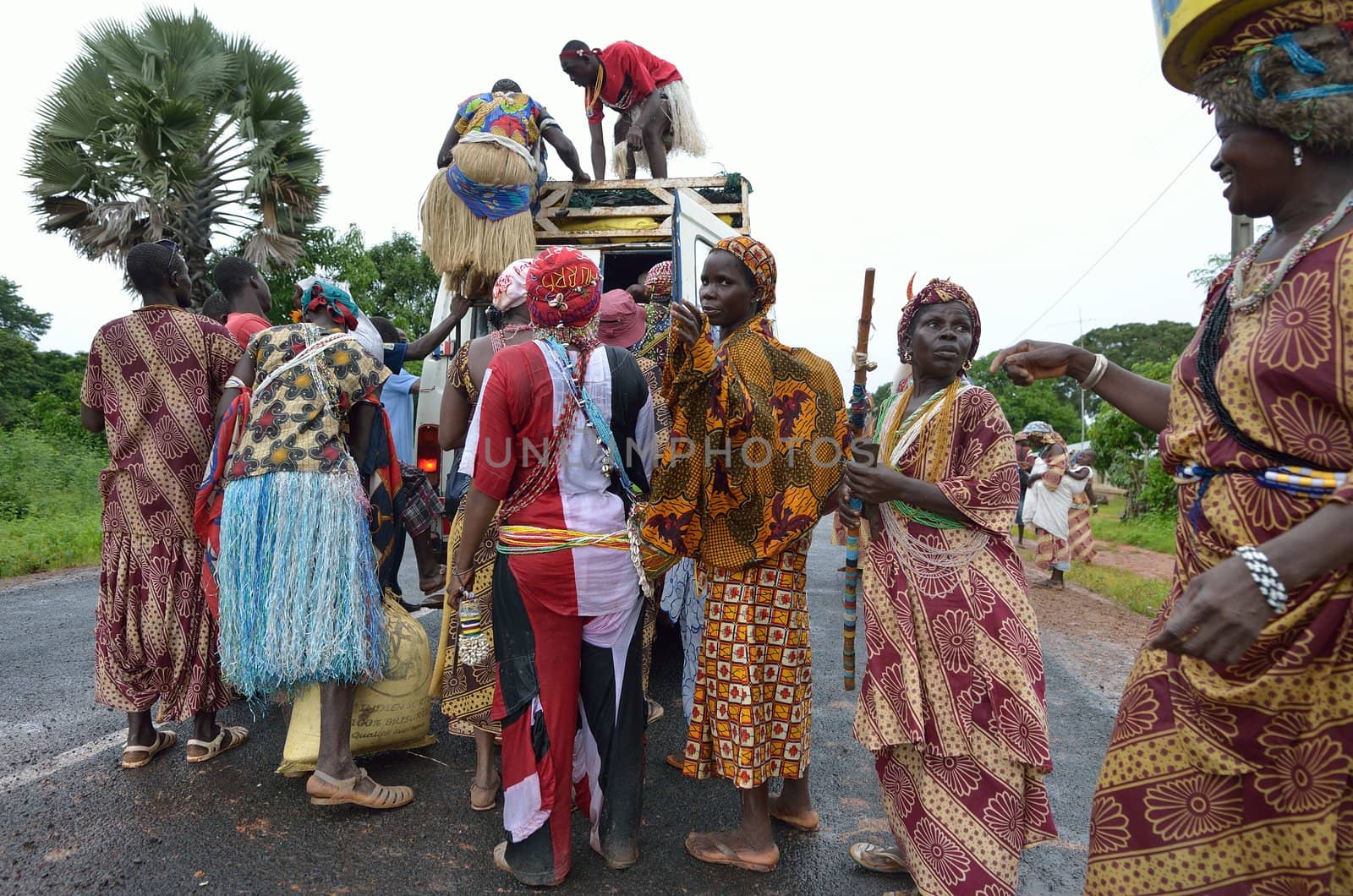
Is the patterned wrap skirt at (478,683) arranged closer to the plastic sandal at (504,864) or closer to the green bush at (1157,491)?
the plastic sandal at (504,864)

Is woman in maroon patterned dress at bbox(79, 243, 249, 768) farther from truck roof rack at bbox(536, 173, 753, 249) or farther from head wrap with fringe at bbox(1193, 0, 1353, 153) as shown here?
head wrap with fringe at bbox(1193, 0, 1353, 153)

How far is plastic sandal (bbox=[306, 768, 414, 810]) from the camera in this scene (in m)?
2.79

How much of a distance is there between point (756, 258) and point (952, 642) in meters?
1.39

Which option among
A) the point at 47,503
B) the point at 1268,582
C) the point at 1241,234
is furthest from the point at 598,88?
the point at 47,503

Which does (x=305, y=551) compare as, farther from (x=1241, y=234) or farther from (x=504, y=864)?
(x=1241, y=234)

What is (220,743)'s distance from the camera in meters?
3.33

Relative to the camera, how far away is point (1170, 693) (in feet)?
4.87

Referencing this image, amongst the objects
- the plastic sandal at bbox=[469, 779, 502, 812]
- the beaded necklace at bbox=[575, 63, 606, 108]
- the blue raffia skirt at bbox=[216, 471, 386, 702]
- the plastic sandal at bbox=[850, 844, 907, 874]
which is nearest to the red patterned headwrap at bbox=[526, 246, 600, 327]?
the blue raffia skirt at bbox=[216, 471, 386, 702]

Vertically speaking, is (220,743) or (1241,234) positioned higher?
(1241,234)

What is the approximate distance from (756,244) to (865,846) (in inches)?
83.8

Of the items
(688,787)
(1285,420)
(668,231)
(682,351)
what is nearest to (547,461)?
(682,351)

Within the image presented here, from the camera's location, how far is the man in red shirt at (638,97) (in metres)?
6.40

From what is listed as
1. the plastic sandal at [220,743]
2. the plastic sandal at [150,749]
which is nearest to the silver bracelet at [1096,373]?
the plastic sandal at [220,743]

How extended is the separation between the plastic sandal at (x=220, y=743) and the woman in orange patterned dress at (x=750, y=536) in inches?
85.1
